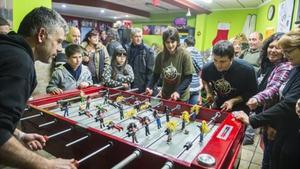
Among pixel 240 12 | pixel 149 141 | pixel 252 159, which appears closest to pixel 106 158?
pixel 149 141

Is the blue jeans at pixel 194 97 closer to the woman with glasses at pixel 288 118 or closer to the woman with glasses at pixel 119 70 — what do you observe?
the woman with glasses at pixel 119 70

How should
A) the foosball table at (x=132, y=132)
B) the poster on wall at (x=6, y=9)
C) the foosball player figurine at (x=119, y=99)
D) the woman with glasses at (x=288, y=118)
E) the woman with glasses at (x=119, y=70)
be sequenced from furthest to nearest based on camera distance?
the woman with glasses at (x=119, y=70) → the poster on wall at (x=6, y=9) → the foosball player figurine at (x=119, y=99) → the woman with glasses at (x=288, y=118) → the foosball table at (x=132, y=132)

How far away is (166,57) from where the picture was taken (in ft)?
8.82

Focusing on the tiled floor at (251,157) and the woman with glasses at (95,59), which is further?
the woman with glasses at (95,59)

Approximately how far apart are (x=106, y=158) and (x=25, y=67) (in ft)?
2.09

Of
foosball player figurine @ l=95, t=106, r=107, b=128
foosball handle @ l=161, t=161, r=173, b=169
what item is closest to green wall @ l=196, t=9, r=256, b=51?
foosball player figurine @ l=95, t=106, r=107, b=128

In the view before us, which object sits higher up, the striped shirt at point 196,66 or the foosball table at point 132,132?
the striped shirt at point 196,66

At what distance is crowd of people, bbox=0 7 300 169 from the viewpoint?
89cm

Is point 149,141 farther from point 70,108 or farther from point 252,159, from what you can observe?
point 252,159

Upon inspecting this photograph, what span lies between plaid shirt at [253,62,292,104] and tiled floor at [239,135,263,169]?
118 cm

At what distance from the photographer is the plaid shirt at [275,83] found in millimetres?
1916

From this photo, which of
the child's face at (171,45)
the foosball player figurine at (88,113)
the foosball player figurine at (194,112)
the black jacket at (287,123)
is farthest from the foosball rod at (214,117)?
the child's face at (171,45)

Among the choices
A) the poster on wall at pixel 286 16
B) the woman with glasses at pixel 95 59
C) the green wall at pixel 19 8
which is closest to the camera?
the green wall at pixel 19 8

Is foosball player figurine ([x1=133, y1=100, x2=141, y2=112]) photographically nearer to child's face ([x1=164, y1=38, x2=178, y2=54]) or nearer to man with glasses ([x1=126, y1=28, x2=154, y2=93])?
child's face ([x1=164, y1=38, x2=178, y2=54])
